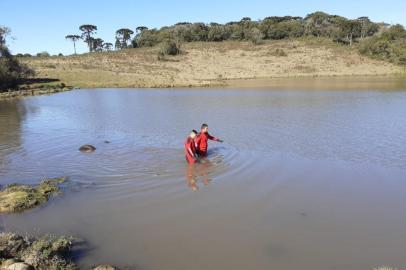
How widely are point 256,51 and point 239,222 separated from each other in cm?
7275

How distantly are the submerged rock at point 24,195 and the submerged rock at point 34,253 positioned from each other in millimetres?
2141

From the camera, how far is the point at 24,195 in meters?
10.3

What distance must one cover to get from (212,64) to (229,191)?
6002 centimetres

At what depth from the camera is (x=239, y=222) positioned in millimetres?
8844

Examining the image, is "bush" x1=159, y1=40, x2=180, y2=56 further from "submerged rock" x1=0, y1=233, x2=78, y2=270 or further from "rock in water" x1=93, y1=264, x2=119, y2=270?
"rock in water" x1=93, y1=264, x2=119, y2=270

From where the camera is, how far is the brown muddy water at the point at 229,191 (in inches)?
299

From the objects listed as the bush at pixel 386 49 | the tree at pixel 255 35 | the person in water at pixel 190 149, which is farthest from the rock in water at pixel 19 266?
the tree at pixel 255 35

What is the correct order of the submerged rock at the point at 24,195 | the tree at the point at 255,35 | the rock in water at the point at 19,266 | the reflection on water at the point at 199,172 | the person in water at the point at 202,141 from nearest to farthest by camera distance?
the rock in water at the point at 19,266
the submerged rock at the point at 24,195
the reflection on water at the point at 199,172
the person in water at the point at 202,141
the tree at the point at 255,35

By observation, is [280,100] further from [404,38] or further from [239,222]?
[404,38]

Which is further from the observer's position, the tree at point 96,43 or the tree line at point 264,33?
the tree at point 96,43

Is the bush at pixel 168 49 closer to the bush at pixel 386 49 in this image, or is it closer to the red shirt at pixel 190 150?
the bush at pixel 386 49

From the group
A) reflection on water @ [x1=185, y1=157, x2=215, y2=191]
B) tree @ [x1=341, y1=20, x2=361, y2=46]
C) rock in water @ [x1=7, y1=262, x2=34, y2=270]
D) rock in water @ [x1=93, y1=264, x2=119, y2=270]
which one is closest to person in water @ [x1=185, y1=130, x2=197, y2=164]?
reflection on water @ [x1=185, y1=157, x2=215, y2=191]

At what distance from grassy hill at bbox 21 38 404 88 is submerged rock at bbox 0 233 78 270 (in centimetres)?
4014

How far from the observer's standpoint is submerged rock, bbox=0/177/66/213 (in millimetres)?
9797
